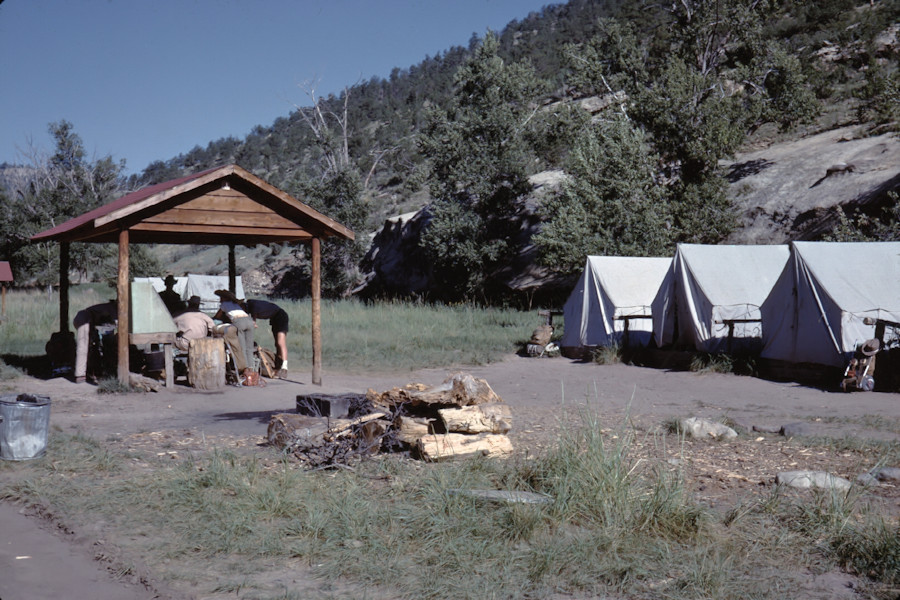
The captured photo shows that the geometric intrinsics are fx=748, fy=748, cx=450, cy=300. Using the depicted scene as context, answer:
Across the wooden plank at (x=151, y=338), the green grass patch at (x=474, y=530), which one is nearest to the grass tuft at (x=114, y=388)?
the wooden plank at (x=151, y=338)

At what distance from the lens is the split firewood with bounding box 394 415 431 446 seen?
663 cm

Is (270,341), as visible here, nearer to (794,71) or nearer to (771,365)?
(771,365)

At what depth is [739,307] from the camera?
48.6ft

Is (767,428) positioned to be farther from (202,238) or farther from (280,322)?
(202,238)

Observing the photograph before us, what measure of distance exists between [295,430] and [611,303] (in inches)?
450

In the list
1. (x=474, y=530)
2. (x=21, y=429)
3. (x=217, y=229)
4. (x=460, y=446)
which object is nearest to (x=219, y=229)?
(x=217, y=229)

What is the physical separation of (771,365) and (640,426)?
20.7ft

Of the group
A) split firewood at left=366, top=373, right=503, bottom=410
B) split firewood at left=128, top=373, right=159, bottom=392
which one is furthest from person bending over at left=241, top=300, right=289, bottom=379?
split firewood at left=366, top=373, right=503, bottom=410

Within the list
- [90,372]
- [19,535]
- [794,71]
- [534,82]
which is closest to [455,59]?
[534,82]

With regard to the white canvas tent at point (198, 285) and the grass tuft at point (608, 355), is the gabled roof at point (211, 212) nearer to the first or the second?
the grass tuft at point (608, 355)

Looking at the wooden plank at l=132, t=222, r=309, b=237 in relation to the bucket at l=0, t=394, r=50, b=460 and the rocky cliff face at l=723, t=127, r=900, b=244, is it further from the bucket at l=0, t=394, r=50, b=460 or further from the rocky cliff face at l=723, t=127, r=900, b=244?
the rocky cliff face at l=723, t=127, r=900, b=244

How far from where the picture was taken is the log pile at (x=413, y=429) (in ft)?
20.7

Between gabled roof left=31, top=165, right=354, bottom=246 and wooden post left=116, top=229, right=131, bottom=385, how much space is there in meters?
0.32

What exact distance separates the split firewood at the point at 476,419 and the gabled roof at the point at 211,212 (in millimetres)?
5184
